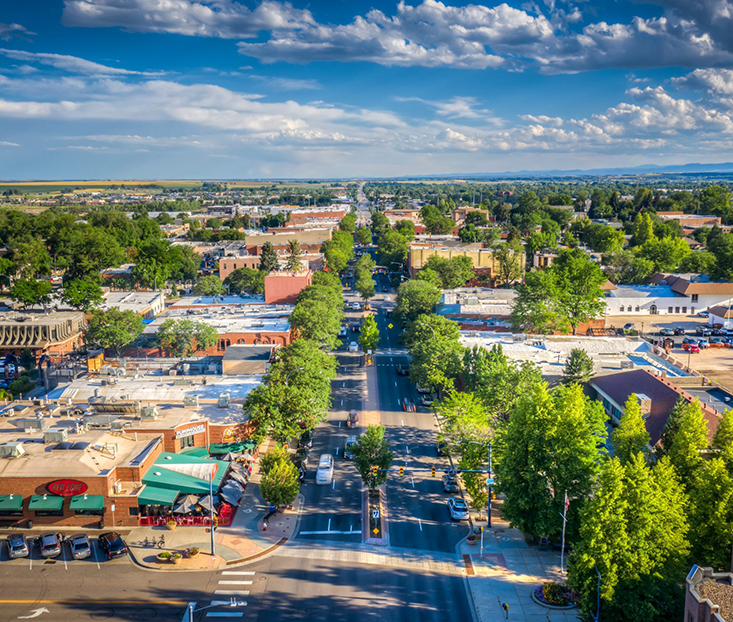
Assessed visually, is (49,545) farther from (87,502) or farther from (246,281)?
(246,281)

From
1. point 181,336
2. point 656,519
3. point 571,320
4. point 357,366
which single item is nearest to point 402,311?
point 357,366

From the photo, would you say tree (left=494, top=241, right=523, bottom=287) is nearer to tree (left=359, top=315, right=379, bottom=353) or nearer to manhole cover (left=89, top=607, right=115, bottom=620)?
tree (left=359, top=315, right=379, bottom=353)

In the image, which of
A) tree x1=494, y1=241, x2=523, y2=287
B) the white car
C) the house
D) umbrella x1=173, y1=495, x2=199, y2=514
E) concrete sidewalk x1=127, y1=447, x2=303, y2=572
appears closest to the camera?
concrete sidewalk x1=127, y1=447, x2=303, y2=572

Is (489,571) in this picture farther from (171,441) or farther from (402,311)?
(402,311)

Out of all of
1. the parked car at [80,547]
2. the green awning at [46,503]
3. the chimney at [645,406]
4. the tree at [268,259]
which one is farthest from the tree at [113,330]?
the chimney at [645,406]

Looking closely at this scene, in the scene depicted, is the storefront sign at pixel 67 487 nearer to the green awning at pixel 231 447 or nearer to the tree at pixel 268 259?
the green awning at pixel 231 447

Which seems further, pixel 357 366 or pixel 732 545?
pixel 357 366

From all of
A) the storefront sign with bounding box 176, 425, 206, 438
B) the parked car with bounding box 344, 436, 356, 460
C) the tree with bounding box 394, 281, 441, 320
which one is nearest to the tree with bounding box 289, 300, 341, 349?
the tree with bounding box 394, 281, 441, 320
